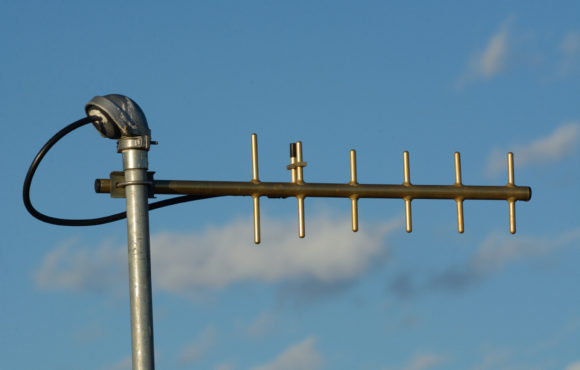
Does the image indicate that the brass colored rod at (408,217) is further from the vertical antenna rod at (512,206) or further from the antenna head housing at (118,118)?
the antenna head housing at (118,118)

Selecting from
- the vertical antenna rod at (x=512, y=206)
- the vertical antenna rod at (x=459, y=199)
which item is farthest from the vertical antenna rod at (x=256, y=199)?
the vertical antenna rod at (x=512, y=206)

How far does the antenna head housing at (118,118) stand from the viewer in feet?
32.4

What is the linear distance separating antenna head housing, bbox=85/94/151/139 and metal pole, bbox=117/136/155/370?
0.09 metres

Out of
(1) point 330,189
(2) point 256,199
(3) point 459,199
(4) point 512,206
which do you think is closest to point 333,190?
(1) point 330,189

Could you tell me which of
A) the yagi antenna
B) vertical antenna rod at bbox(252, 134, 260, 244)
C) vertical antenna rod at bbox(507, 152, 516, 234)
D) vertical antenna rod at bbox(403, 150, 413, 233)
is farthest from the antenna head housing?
vertical antenna rod at bbox(507, 152, 516, 234)

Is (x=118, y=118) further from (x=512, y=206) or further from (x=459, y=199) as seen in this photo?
(x=512, y=206)

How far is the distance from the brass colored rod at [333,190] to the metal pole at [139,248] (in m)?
0.21

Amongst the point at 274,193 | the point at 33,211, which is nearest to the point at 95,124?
the point at 33,211

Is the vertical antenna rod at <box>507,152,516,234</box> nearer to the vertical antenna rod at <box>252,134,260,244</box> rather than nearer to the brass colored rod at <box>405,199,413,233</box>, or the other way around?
the brass colored rod at <box>405,199,413,233</box>

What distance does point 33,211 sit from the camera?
9898mm

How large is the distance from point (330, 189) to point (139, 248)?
1910mm

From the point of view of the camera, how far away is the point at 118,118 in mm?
9875

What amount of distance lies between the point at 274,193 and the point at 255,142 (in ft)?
1.84

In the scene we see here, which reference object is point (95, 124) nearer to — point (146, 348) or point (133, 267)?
point (133, 267)
